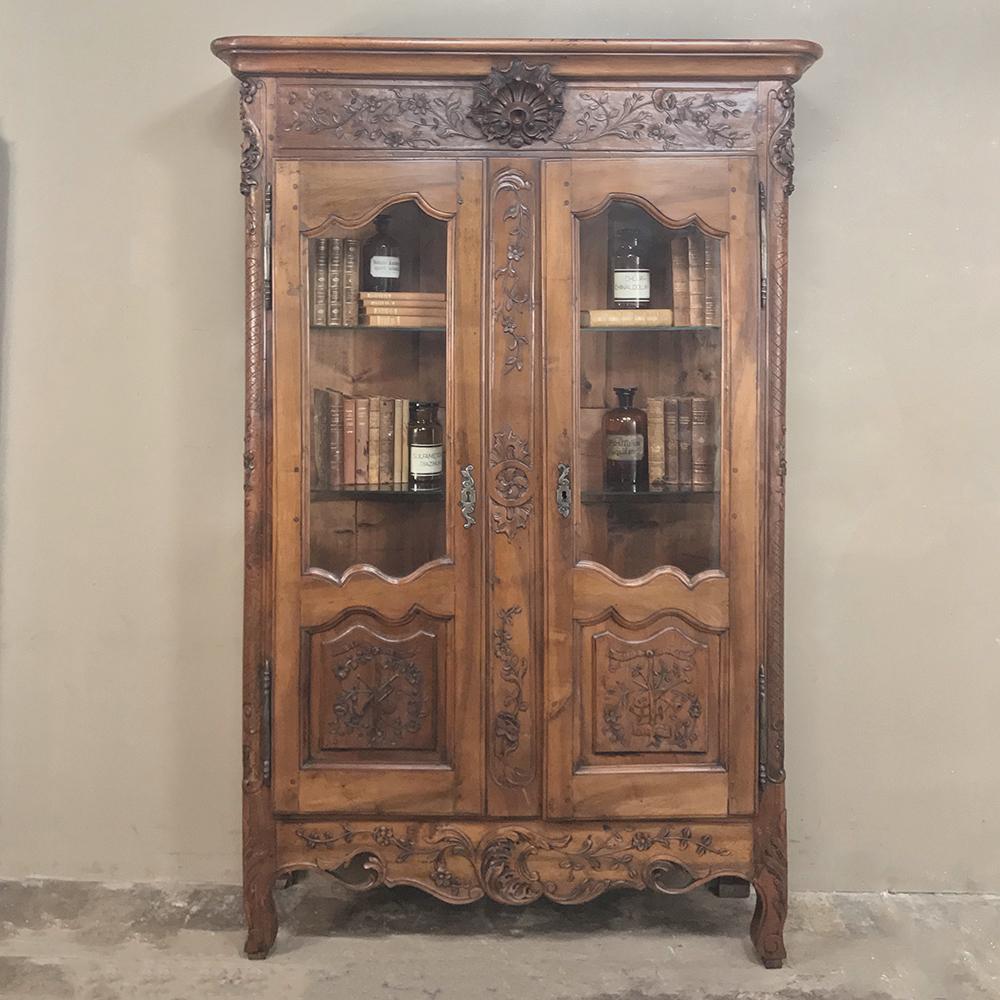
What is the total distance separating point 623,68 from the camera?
2326 millimetres

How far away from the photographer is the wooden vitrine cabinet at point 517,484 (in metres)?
2.35

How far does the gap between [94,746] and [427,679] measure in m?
1.10

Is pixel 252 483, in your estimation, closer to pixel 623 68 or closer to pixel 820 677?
pixel 623 68

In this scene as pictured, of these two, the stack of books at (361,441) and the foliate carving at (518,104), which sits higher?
the foliate carving at (518,104)

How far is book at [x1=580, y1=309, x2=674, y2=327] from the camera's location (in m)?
2.41

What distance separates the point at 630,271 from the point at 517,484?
1.87 ft

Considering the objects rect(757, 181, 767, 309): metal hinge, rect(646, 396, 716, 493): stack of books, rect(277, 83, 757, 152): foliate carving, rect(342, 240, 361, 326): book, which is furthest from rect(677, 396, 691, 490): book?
rect(342, 240, 361, 326): book

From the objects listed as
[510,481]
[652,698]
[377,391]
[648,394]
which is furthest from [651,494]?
[377,391]

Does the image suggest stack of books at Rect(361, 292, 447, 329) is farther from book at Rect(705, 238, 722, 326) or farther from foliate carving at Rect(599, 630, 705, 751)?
foliate carving at Rect(599, 630, 705, 751)

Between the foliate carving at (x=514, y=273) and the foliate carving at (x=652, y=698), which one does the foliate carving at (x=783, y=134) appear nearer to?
the foliate carving at (x=514, y=273)

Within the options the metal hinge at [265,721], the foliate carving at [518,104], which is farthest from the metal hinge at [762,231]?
the metal hinge at [265,721]

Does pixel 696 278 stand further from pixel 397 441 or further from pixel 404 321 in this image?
pixel 397 441

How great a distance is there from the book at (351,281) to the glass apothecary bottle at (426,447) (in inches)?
10.1

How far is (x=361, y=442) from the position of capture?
247 centimetres
